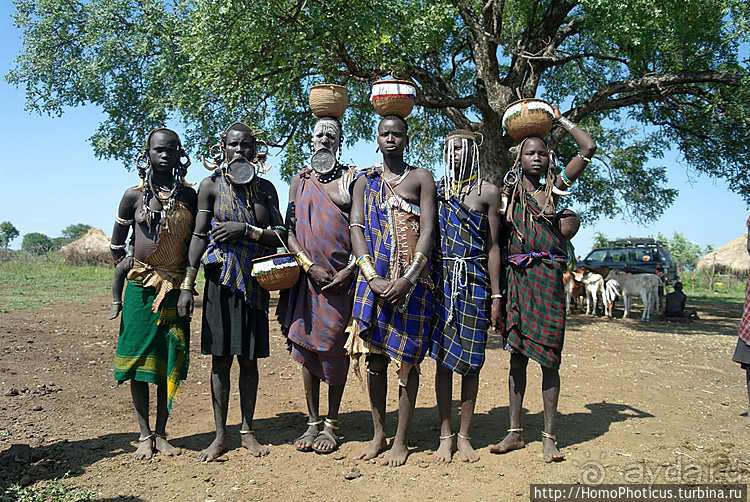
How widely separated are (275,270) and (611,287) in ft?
34.7

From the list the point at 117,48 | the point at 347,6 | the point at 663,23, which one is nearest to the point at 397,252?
the point at 347,6

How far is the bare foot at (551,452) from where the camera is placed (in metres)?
3.62

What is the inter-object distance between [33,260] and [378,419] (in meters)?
21.4

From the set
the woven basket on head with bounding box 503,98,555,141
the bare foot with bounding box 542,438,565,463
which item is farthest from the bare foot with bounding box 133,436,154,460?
the woven basket on head with bounding box 503,98,555,141

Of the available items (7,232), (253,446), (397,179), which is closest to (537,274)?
(397,179)

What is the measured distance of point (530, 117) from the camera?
383cm

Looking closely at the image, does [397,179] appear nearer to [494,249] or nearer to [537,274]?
[494,249]

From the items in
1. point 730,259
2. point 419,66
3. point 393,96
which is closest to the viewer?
point 393,96

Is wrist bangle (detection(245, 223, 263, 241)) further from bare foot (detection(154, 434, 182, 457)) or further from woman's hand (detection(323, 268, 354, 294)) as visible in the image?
bare foot (detection(154, 434, 182, 457))

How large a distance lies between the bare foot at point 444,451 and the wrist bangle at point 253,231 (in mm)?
1848

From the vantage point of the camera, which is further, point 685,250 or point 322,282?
point 685,250

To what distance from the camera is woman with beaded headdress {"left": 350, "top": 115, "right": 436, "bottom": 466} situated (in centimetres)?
359

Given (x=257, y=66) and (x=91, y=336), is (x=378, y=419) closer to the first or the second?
(x=91, y=336)

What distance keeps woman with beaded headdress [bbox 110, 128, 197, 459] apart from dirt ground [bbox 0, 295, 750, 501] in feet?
1.45
